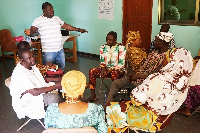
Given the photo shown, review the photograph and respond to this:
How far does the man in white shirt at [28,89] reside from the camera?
2822mm

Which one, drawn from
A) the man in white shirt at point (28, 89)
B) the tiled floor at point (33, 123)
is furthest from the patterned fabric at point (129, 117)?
the tiled floor at point (33, 123)

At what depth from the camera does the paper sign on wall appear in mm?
6742

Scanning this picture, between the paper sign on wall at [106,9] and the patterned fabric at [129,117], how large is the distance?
472 centimetres

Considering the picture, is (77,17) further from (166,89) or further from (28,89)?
(166,89)

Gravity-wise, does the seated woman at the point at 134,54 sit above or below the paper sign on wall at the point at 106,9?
below

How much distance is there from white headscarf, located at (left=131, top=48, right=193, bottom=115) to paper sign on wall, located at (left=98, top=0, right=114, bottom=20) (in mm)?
4610

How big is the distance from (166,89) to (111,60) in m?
1.78

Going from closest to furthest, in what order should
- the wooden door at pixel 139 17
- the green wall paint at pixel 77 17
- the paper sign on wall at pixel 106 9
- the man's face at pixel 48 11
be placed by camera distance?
1. the man's face at pixel 48 11
2. the wooden door at pixel 139 17
3. the paper sign on wall at pixel 106 9
4. the green wall paint at pixel 77 17

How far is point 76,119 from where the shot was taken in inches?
76.1

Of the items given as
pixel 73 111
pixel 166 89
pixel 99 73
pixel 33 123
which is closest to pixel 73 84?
pixel 73 111

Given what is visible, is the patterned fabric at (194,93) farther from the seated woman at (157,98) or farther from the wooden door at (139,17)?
the wooden door at (139,17)

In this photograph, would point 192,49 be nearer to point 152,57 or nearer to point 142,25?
point 142,25

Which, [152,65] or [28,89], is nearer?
[28,89]

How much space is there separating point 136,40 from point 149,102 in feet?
7.25
